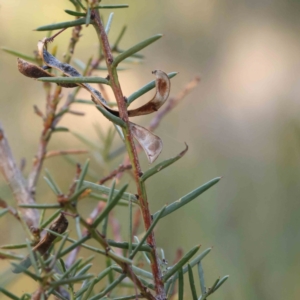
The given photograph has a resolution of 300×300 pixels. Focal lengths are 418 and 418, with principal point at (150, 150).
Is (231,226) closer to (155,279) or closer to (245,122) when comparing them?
(245,122)

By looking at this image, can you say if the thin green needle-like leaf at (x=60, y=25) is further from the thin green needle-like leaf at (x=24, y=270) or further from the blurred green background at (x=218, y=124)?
the blurred green background at (x=218, y=124)

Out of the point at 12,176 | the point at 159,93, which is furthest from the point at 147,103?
the point at 12,176

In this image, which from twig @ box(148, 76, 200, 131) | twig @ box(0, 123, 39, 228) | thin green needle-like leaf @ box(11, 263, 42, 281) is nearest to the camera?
thin green needle-like leaf @ box(11, 263, 42, 281)

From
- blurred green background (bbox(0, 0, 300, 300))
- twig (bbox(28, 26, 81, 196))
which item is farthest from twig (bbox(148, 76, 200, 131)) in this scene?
blurred green background (bbox(0, 0, 300, 300))

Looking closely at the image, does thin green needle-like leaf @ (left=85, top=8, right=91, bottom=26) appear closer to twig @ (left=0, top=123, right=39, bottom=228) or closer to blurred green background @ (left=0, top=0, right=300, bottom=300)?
twig @ (left=0, top=123, right=39, bottom=228)

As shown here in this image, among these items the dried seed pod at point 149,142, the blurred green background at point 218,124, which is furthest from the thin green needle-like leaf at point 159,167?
the blurred green background at point 218,124

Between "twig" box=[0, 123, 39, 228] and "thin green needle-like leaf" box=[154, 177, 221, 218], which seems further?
"twig" box=[0, 123, 39, 228]

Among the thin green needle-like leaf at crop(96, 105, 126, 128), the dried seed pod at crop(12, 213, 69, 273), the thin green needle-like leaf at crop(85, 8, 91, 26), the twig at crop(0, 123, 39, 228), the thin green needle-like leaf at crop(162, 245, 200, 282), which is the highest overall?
the thin green needle-like leaf at crop(85, 8, 91, 26)
